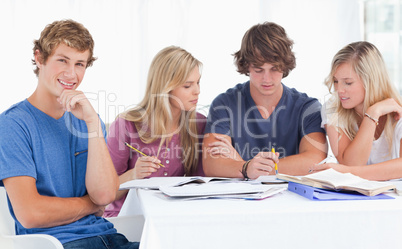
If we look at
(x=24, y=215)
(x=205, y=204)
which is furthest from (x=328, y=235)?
(x=24, y=215)

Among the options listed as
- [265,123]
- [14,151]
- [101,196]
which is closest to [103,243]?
[101,196]

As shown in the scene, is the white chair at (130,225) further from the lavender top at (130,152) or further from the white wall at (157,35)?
the white wall at (157,35)

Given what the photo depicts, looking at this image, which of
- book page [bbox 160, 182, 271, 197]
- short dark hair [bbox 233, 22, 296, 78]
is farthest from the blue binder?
short dark hair [bbox 233, 22, 296, 78]

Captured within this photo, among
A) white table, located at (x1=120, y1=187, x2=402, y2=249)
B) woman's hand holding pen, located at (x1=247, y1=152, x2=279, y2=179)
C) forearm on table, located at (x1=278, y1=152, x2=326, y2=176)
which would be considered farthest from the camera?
forearm on table, located at (x1=278, y1=152, x2=326, y2=176)

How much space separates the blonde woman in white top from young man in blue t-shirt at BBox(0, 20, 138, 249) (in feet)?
3.71

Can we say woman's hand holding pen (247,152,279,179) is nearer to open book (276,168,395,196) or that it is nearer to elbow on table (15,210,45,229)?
open book (276,168,395,196)

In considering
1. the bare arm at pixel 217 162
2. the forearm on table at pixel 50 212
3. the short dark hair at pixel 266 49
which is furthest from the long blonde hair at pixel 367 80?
the forearm on table at pixel 50 212

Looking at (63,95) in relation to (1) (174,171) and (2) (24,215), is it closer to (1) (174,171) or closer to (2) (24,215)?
(2) (24,215)

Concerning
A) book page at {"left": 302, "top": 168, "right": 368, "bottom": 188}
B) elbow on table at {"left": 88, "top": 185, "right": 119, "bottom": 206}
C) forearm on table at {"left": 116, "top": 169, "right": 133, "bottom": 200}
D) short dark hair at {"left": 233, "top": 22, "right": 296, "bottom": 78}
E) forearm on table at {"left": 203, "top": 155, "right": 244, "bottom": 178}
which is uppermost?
short dark hair at {"left": 233, "top": 22, "right": 296, "bottom": 78}

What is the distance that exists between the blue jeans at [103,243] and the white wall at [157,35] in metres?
2.25

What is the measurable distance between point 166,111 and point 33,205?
0.94 meters

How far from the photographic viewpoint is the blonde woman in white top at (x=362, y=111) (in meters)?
2.00

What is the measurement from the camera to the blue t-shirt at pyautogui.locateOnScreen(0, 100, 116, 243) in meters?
1.28

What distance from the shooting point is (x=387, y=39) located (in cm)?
397
